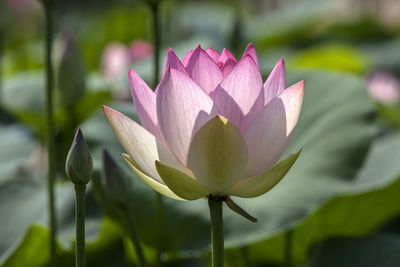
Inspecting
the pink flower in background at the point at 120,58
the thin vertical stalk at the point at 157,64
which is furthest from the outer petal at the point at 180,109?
the pink flower in background at the point at 120,58

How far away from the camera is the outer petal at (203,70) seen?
19.2 inches

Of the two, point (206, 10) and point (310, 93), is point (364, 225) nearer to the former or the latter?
point (310, 93)

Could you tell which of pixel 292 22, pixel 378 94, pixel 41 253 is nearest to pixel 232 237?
pixel 41 253

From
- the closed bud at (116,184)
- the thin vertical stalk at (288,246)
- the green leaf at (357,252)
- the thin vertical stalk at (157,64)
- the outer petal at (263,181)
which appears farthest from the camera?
the thin vertical stalk at (288,246)

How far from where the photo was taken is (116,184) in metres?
0.59

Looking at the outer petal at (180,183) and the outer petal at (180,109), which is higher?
Result: the outer petal at (180,109)

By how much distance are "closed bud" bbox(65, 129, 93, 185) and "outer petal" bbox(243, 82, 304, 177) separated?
5.0 inches

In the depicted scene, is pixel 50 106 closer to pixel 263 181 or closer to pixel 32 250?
pixel 32 250

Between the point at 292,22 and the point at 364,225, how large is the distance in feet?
5.59

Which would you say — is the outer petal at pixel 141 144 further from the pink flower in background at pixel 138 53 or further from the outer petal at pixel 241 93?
the pink flower in background at pixel 138 53

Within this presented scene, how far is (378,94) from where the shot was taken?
1.82m

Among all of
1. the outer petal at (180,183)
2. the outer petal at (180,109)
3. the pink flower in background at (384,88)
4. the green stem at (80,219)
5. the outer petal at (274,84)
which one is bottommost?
the green stem at (80,219)

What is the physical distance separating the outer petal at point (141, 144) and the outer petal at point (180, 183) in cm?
2

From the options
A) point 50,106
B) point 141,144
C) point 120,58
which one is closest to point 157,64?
point 50,106
